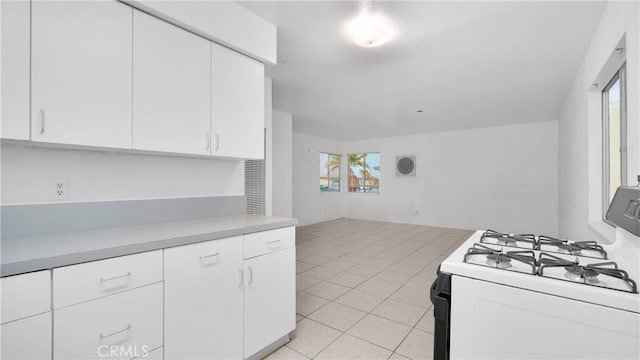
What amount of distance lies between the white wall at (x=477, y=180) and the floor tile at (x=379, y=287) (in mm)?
4093

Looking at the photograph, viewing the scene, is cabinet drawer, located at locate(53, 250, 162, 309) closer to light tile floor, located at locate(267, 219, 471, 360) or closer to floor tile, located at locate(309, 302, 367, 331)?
light tile floor, located at locate(267, 219, 471, 360)

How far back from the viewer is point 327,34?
7.46ft

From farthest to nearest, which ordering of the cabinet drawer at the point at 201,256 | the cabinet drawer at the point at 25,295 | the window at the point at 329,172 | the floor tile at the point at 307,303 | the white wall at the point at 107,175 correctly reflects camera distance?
the window at the point at 329,172
the floor tile at the point at 307,303
the white wall at the point at 107,175
the cabinet drawer at the point at 201,256
the cabinet drawer at the point at 25,295

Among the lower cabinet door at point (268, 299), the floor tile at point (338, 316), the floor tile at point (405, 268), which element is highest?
the lower cabinet door at point (268, 299)

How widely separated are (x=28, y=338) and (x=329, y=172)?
22.7 ft

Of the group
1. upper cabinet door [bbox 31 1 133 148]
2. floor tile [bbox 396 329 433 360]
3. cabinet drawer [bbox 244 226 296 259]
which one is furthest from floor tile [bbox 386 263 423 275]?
upper cabinet door [bbox 31 1 133 148]

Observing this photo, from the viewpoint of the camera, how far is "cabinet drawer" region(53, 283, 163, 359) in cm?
100

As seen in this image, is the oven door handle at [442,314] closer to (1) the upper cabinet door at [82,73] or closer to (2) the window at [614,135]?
(1) the upper cabinet door at [82,73]

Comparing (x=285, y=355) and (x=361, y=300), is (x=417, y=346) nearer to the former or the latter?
(x=361, y=300)

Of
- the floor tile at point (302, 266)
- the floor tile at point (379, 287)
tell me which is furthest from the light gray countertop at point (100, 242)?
the floor tile at point (302, 266)

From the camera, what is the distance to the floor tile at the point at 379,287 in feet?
9.04

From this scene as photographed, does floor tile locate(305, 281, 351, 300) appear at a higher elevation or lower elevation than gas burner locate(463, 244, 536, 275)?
lower

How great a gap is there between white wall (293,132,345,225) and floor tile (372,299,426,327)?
408cm

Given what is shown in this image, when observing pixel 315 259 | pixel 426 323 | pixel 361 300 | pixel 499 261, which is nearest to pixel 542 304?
pixel 499 261
